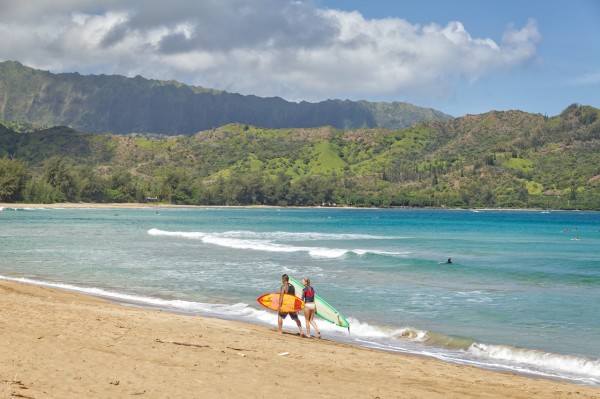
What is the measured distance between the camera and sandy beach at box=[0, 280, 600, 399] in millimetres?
9717

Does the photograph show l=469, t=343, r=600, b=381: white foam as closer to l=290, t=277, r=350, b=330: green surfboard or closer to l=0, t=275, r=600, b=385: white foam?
l=0, t=275, r=600, b=385: white foam

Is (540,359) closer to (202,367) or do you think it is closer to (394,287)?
(202,367)

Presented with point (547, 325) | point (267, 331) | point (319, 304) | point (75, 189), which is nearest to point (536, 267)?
point (547, 325)

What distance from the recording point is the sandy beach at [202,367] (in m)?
9.72

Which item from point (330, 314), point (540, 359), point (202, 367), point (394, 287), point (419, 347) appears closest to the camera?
point (202, 367)

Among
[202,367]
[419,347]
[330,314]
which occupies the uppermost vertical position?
[202,367]

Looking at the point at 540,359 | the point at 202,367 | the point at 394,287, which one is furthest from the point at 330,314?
the point at 394,287

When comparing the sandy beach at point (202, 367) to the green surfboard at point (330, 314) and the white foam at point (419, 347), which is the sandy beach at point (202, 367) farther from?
the green surfboard at point (330, 314)

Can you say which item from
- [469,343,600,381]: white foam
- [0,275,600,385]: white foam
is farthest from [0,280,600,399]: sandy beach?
[469,343,600,381]: white foam

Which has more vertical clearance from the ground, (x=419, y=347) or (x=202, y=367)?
(x=202, y=367)

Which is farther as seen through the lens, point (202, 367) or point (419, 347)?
point (419, 347)

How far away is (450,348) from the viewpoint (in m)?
16.0

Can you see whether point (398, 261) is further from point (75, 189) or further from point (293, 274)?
point (75, 189)

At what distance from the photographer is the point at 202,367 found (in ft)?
36.7
